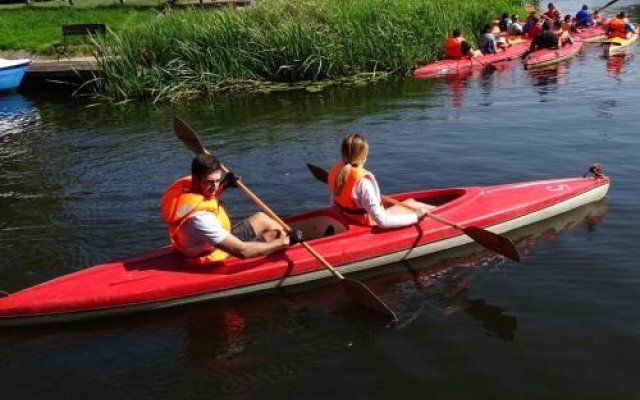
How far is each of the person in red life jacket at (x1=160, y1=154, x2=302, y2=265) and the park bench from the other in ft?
51.8

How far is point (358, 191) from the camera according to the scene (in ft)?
21.2

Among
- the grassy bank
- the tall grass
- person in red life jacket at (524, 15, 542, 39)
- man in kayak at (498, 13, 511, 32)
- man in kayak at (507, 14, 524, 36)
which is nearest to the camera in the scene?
the tall grass

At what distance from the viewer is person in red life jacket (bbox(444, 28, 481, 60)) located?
17.9 metres

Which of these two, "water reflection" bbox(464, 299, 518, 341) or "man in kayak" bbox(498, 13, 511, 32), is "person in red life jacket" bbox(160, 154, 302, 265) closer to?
"water reflection" bbox(464, 299, 518, 341)

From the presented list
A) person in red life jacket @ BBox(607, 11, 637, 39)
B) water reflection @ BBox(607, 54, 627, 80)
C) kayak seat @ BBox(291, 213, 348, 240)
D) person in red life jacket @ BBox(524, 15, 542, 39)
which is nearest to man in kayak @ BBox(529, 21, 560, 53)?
Answer: water reflection @ BBox(607, 54, 627, 80)

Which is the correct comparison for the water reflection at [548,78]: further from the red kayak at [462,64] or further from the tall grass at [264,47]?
the tall grass at [264,47]

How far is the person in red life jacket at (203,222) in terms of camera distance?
5652 mm

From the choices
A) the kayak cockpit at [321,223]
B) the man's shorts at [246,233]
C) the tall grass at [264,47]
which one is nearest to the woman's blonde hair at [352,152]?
the kayak cockpit at [321,223]

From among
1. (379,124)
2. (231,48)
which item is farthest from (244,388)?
(231,48)

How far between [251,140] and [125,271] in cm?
682

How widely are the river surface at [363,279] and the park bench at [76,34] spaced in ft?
25.3

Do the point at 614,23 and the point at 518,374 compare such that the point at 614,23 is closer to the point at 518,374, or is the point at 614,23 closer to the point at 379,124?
the point at 379,124

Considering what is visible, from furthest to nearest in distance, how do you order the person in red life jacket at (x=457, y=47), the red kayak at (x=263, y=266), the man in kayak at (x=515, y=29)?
the man in kayak at (x=515, y=29) < the person in red life jacket at (x=457, y=47) < the red kayak at (x=263, y=266)

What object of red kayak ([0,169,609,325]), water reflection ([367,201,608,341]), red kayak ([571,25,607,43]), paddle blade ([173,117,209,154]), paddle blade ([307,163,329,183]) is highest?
paddle blade ([173,117,209,154])
